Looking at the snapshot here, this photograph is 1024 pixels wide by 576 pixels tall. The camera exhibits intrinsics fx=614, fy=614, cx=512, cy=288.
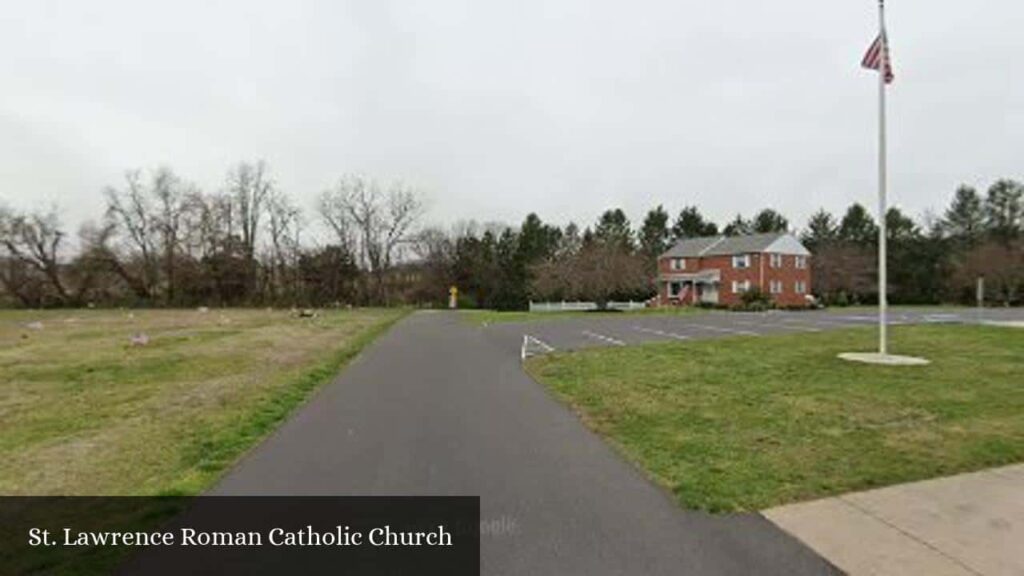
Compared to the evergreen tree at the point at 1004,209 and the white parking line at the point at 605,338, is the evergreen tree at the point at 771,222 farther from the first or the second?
the white parking line at the point at 605,338

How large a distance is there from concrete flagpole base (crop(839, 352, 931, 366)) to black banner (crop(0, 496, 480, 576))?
1178 cm

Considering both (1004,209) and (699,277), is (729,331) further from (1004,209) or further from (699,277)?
(1004,209)

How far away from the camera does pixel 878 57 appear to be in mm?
14000

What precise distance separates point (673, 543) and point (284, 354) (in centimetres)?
1652

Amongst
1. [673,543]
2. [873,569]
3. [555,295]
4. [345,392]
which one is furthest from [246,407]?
[555,295]

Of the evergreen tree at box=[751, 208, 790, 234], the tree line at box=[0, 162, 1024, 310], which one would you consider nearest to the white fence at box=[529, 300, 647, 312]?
the tree line at box=[0, 162, 1024, 310]

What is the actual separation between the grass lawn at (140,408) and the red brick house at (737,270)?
43.4 metres

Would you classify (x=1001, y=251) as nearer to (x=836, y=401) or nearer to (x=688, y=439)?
(x=836, y=401)

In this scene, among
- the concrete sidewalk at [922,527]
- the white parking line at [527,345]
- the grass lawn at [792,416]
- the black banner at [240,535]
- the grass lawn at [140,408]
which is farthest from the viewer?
the white parking line at [527,345]

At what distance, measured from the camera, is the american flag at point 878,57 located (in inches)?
547

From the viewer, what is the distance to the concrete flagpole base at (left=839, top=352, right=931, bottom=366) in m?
13.4

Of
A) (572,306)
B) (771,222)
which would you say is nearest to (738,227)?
(771,222)

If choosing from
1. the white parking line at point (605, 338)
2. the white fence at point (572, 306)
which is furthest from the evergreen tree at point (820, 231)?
the white parking line at point (605, 338)

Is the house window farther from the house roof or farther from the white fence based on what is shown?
the white fence
